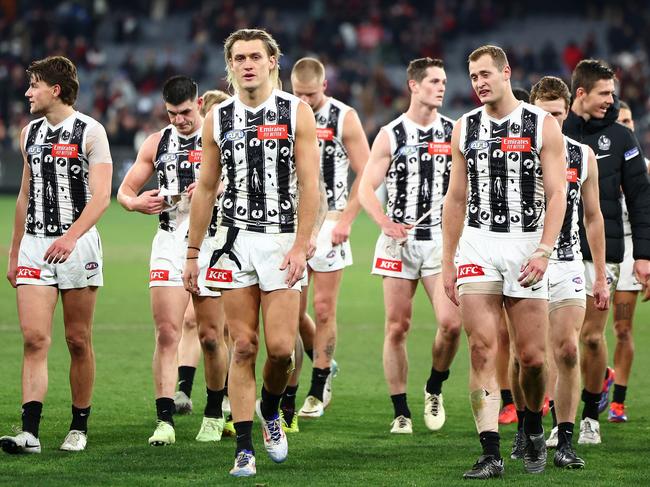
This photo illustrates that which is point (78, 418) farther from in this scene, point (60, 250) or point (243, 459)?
point (243, 459)

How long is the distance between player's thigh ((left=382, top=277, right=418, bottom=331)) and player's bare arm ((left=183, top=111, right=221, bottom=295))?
89.2 inches

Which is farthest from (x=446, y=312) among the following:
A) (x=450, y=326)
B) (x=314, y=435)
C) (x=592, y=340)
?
(x=314, y=435)

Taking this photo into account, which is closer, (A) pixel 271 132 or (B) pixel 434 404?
(A) pixel 271 132

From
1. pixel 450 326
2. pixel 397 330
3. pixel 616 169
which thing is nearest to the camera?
pixel 616 169

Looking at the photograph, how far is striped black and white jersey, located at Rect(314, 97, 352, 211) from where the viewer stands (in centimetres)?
973

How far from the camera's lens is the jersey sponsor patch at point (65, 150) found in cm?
749

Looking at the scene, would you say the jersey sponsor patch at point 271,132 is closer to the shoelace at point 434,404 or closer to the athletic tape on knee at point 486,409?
the athletic tape on knee at point 486,409

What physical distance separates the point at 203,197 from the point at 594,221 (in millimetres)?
2292

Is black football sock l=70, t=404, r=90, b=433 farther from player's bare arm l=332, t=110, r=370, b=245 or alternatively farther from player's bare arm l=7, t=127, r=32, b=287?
player's bare arm l=332, t=110, r=370, b=245

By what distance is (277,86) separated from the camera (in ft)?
23.6

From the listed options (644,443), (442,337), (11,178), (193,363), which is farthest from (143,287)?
(11,178)

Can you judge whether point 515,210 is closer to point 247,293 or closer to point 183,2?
point 247,293

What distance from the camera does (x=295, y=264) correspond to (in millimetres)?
6672

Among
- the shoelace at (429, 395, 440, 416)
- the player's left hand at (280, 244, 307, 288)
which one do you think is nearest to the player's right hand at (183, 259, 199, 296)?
the player's left hand at (280, 244, 307, 288)
